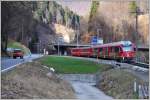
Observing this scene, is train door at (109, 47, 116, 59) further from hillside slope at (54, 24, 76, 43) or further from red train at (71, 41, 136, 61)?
hillside slope at (54, 24, 76, 43)

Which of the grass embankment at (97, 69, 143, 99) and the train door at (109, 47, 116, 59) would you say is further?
the train door at (109, 47, 116, 59)

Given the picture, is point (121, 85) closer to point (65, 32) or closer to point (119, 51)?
point (119, 51)

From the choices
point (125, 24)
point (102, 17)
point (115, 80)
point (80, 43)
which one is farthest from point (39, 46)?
point (115, 80)

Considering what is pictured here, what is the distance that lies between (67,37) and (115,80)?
104 meters

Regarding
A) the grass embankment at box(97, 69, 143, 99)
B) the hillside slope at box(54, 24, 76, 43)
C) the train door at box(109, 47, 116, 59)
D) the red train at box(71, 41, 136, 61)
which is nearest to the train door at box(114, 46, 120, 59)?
the red train at box(71, 41, 136, 61)

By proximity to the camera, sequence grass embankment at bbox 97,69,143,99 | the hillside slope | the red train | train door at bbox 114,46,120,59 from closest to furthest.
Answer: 1. grass embankment at bbox 97,69,143,99
2. the red train
3. train door at bbox 114,46,120,59
4. the hillside slope

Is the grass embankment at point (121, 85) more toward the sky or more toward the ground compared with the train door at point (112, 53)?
more toward the ground

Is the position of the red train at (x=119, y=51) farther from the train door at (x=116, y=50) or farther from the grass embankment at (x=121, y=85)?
the grass embankment at (x=121, y=85)

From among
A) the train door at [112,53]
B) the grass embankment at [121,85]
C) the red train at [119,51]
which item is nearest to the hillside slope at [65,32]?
the red train at [119,51]

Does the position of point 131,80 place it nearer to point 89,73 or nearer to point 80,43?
point 89,73

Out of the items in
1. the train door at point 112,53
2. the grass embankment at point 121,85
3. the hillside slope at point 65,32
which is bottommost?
the grass embankment at point 121,85

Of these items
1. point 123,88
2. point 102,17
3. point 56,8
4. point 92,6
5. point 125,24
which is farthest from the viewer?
point 56,8

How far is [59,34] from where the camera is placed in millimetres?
149750

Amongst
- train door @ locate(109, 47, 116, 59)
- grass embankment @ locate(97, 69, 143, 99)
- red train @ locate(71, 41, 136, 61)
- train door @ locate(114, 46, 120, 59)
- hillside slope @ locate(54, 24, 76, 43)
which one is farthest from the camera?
hillside slope @ locate(54, 24, 76, 43)
